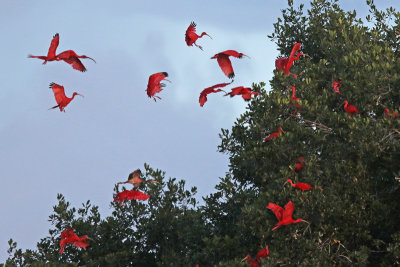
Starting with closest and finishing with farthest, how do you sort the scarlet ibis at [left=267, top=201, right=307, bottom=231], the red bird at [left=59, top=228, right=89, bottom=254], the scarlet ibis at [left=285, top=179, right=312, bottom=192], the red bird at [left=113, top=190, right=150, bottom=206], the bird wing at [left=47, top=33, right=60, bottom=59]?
the scarlet ibis at [left=267, top=201, right=307, bottom=231] < the scarlet ibis at [left=285, top=179, right=312, bottom=192] < the bird wing at [left=47, top=33, right=60, bottom=59] < the red bird at [left=113, top=190, right=150, bottom=206] < the red bird at [left=59, top=228, right=89, bottom=254]

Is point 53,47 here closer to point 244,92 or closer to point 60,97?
point 60,97

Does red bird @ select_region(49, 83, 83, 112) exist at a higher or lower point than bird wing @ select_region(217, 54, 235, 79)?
higher

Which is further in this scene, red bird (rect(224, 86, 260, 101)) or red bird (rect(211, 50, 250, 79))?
red bird (rect(224, 86, 260, 101))

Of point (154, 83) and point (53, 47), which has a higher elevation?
point (53, 47)

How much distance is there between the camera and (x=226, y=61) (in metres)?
13.3

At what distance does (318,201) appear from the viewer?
12.1 m

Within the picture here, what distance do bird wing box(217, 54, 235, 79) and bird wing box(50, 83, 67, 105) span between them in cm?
347

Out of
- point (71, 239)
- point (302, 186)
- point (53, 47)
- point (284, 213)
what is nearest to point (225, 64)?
point (302, 186)

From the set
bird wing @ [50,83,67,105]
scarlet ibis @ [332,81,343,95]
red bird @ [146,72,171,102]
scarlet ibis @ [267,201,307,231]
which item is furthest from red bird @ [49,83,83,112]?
scarlet ibis @ [332,81,343,95]

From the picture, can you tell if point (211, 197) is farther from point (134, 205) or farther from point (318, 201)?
point (318, 201)

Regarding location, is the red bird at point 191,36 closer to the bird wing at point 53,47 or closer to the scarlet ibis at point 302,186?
the bird wing at point 53,47

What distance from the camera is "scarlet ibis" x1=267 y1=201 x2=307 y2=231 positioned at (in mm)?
11828

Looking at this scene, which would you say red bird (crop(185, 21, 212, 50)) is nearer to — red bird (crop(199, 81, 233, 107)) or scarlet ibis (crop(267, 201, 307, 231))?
red bird (crop(199, 81, 233, 107))

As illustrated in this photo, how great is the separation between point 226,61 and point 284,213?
11.4 ft
